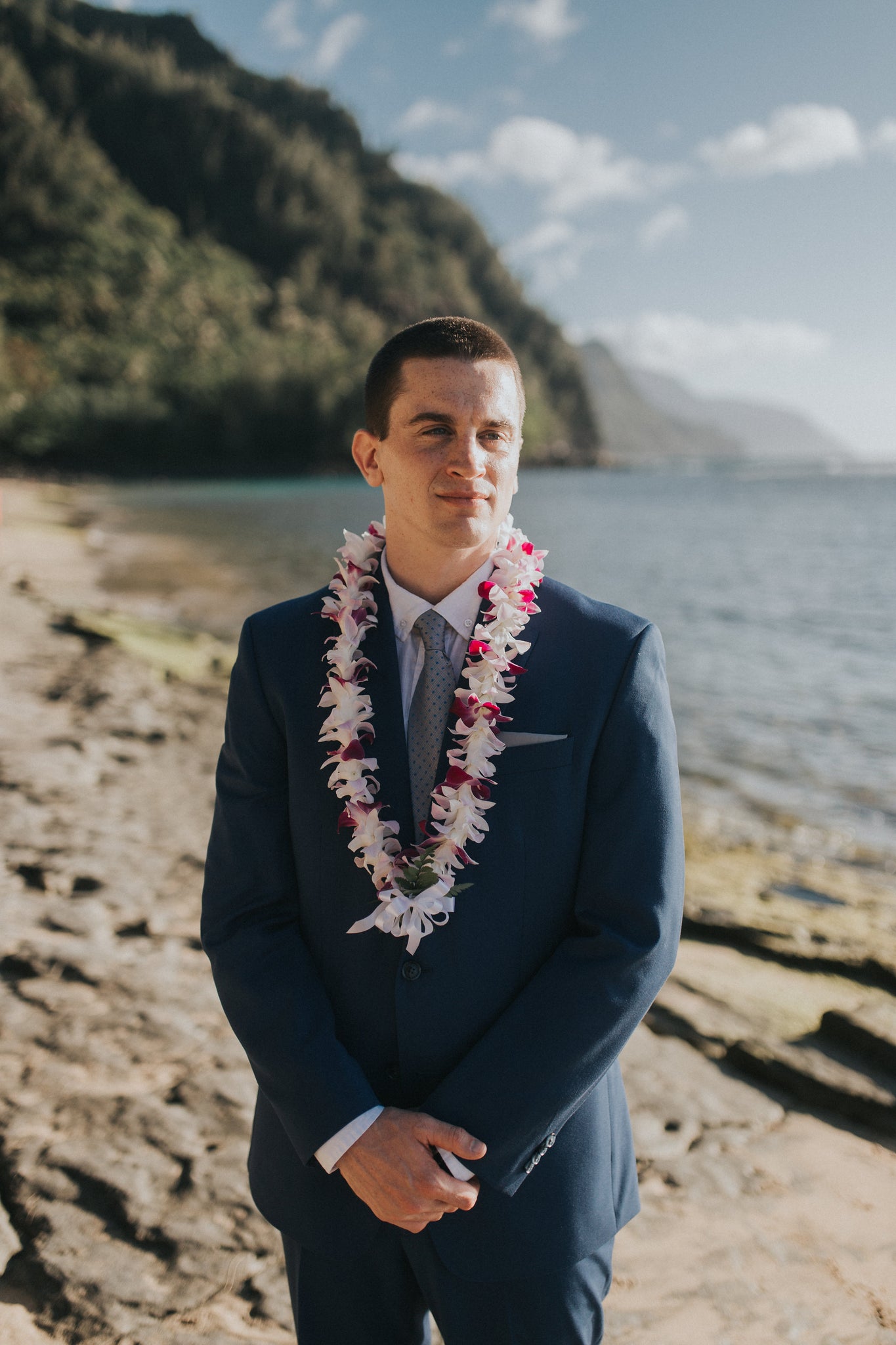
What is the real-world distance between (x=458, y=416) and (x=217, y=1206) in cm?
242

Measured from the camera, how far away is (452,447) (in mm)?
1726

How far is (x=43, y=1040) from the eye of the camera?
3.27 m

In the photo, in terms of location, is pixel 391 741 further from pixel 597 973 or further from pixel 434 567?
pixel 597 973

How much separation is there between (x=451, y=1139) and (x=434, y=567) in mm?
1069

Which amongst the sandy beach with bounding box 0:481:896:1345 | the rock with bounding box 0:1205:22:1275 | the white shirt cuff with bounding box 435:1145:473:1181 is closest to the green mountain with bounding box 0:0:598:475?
the sandy beach with bounding box 0:481:896:1345

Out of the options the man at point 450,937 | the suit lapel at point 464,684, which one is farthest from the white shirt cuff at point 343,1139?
the suit lapel at point 464,684

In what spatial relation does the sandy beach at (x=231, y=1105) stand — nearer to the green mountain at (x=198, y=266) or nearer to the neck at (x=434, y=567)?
the neck at (x=434, y=567)

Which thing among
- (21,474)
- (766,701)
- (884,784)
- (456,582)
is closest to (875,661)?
(766,701)

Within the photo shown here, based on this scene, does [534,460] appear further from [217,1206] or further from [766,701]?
[217,1206]

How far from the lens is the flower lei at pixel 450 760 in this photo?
168cm

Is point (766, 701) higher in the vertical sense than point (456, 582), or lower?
lower

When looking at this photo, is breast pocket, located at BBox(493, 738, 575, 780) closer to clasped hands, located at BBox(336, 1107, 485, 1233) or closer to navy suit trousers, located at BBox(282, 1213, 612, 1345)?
clasped hands, located at BBox(336, 1107, 485, 1233)

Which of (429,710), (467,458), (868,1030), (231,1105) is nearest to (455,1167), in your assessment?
(429,710)

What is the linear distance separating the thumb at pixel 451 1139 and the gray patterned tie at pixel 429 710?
1.81ft
